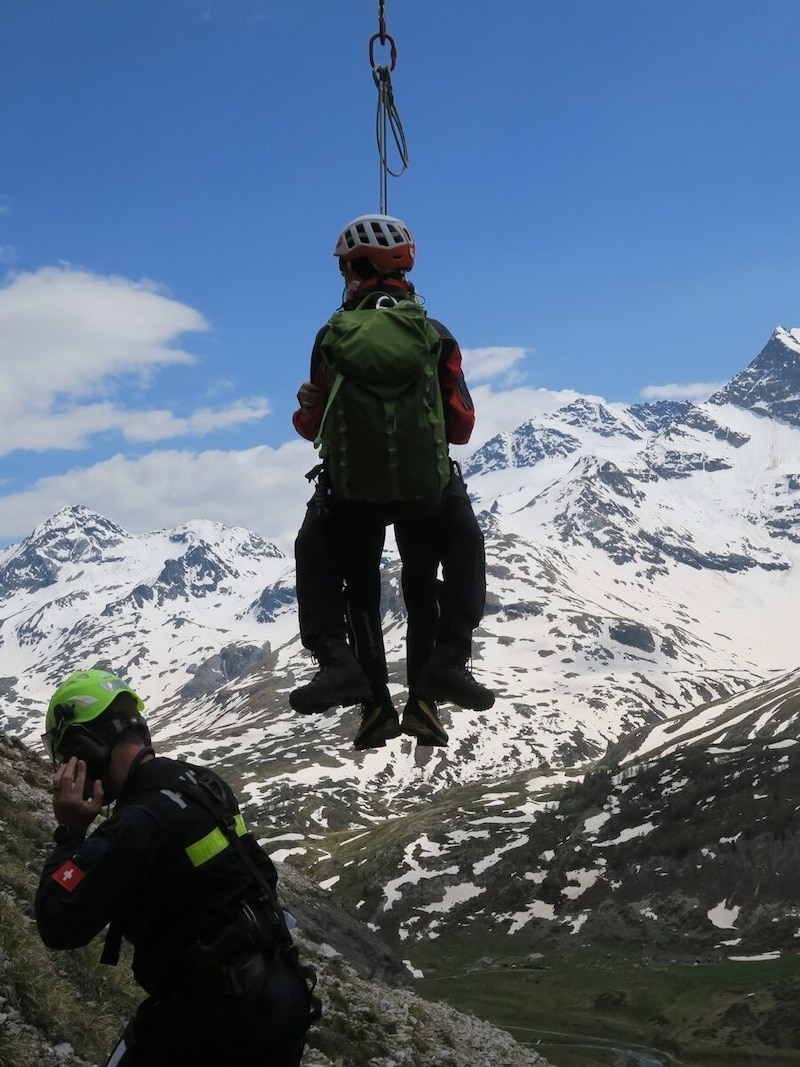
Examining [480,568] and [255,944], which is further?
[480,568]

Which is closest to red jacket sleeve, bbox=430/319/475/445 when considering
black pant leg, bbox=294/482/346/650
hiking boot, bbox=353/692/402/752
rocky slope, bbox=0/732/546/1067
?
black pant leg, bbox=294/482/346/650

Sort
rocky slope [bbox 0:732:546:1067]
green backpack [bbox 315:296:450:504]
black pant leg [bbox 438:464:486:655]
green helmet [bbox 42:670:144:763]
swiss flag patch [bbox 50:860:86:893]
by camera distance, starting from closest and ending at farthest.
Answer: swiss flag patch [bbox 50:860:86:893] < green helmet [bbox 42:670:144:763] < green backpack [bbox 315:296:450:504] < black pant leg [bbox 438:464:486:655] < rocky slope [bbox 0:732:546:1067]

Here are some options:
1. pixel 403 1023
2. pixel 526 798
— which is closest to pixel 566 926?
pixel 526 798

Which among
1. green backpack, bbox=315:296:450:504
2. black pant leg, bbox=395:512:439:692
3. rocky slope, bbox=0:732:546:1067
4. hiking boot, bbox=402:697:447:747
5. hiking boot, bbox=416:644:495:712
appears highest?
green backpack, bbox=315:296:450:504

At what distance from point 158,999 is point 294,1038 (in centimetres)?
92

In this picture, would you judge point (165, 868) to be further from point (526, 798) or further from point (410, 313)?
point (526, 798)

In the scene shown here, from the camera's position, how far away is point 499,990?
355 ft

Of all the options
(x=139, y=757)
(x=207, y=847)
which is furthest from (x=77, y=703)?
(x=207, y=847)

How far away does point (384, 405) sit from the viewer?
27.4 ft

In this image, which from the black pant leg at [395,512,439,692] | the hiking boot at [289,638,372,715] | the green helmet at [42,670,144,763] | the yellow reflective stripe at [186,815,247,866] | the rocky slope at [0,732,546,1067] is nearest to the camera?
the yellow reflective stripe at [186,815,247,866]

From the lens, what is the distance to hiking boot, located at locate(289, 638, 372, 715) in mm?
9438

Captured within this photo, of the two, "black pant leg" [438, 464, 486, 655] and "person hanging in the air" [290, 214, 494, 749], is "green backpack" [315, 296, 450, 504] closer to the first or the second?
"person hanging in the air" [290, 214, 494, 749]

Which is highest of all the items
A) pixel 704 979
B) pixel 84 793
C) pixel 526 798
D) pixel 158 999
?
pixel 84 793

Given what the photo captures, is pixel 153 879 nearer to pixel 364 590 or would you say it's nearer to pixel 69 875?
pixel 69 875
